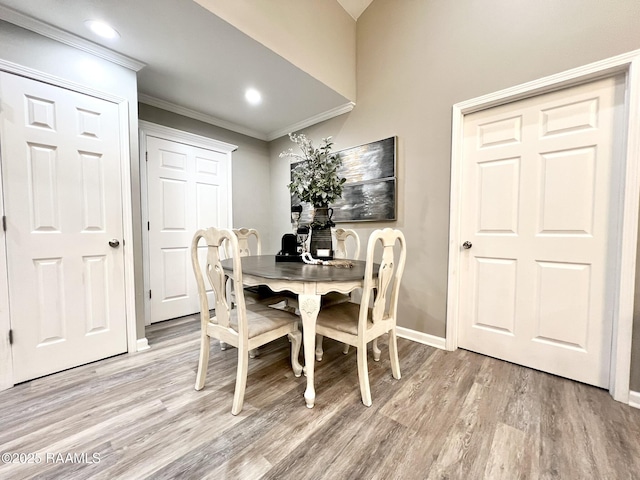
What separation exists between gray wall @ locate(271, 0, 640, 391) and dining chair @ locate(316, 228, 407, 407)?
0.80 metres

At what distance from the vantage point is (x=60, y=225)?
1796 millimetres

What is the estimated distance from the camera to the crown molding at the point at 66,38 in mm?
1563

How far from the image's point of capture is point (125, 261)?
2074mm

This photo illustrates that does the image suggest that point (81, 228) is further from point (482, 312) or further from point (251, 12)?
point (482, 312)

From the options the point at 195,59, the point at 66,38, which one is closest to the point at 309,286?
the point at 195,59

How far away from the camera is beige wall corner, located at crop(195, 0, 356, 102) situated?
1.76 meters

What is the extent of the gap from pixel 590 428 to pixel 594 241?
42.2 inches

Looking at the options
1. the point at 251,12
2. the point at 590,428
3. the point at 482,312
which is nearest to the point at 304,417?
the point at 590,428

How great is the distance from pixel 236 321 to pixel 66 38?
7.33 ft

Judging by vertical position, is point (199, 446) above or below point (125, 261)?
below

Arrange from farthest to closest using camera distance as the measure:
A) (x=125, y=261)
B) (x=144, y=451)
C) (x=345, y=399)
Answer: (x=125, y=261) < (x=345, y=399) < (x=144, y=451)

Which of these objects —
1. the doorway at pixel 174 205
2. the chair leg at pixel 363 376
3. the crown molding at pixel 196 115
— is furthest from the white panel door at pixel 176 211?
the chair leg at pixel 363 376

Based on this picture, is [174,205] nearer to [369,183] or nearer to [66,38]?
[66,38]

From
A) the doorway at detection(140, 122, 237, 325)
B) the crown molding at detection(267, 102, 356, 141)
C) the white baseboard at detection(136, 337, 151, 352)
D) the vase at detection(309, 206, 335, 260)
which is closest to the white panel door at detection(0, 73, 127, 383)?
the white baseboard at detection(136, 337, 151, 352)
